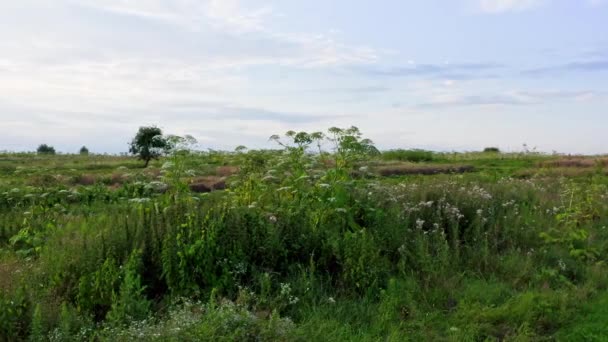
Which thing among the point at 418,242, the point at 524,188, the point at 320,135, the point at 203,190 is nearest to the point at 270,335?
the point at 418,242

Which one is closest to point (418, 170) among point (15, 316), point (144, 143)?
point (144, 143)

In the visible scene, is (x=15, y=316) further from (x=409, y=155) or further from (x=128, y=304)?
(x=409, y=155)

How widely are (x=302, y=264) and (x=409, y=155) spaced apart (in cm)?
2542

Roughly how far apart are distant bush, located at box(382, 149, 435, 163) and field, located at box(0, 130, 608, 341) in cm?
2125

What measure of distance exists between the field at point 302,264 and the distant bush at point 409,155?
69.7 feet

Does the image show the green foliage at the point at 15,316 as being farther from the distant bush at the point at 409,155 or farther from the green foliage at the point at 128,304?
the distant bush at the point at 409,155

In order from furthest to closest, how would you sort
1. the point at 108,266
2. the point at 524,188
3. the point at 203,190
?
the point at 203,190, the point at 524,188, the point at 108,266

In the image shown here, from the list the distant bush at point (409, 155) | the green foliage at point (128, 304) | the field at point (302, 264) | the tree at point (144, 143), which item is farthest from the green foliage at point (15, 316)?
the distant bush at point (409, 155)

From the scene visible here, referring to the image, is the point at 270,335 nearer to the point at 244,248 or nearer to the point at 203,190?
the point at 244,248

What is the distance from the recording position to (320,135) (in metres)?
8.23

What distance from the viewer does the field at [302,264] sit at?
520cm

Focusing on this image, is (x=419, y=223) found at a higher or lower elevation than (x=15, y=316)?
higher

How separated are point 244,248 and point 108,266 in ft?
5.03

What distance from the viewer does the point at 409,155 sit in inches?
1244
